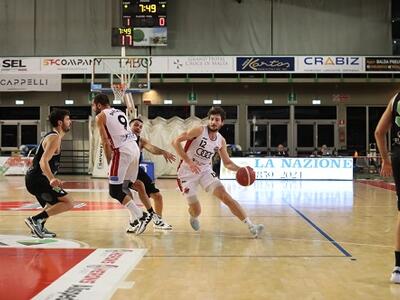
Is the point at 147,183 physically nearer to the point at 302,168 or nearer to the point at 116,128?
the point at 116,128

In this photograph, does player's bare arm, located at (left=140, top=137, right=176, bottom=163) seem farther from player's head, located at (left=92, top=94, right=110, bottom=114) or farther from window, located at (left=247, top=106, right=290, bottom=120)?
window, located at (left=247, top=106, right=290, bottom=120)

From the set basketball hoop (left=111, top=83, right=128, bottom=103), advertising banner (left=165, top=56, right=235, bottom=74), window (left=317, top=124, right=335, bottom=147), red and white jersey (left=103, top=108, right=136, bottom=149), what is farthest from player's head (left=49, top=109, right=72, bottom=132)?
window (left=317, top=124, right=335, bottom=147)

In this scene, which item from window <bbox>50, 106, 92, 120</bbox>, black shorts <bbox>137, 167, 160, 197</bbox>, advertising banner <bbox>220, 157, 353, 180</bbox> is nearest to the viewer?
black shorts <bbox>137, 167, 160, 197</bbox>

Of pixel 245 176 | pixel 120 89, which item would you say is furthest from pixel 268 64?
pixel 245 176

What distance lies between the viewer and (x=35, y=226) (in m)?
6.37

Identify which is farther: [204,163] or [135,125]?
[135,125]

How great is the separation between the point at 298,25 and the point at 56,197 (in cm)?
2007

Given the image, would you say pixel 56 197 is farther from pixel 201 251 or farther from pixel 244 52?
pixel 244 52

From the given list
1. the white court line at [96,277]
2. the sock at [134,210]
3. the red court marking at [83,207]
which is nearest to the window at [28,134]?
the red court marking at [83,207]

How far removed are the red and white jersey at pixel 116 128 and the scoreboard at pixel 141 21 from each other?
639 inches

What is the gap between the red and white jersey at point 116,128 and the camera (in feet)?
21.3

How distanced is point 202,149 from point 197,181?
435mm

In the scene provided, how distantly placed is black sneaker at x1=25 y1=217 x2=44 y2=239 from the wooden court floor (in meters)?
0.20

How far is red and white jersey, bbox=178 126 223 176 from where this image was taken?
6602mm
